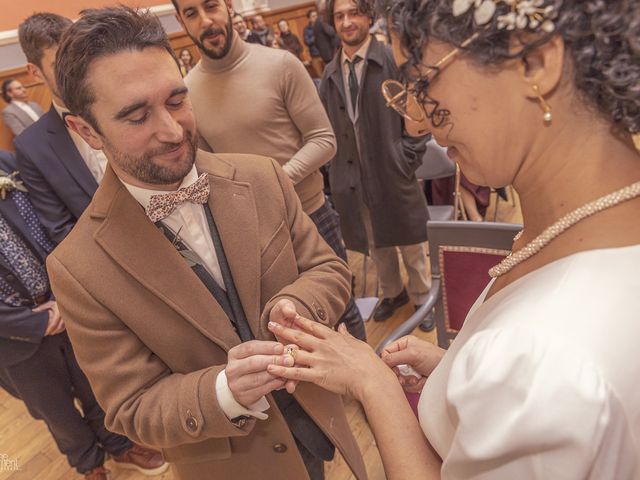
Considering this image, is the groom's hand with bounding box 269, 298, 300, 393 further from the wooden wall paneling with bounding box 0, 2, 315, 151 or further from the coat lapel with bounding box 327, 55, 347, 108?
the wooden wall paneling with bounding box 0, 2, 315, 151

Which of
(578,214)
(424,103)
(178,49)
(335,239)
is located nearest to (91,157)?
(335,239)

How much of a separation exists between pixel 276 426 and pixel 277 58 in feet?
5.63

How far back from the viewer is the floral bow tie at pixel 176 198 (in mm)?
1284

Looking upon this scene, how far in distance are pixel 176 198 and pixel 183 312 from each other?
0.30 metres

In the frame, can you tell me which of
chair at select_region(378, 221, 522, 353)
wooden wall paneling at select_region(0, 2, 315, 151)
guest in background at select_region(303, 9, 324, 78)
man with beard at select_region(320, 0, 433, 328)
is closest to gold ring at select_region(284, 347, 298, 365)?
chair at select_region(378, 221, 522, 353)

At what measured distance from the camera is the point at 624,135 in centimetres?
76

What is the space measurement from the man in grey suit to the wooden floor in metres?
4.16

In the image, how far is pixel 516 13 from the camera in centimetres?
67

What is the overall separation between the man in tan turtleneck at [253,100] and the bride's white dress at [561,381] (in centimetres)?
174

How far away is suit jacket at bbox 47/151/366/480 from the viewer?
4.04 ft

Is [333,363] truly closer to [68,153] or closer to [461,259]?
[461,259]

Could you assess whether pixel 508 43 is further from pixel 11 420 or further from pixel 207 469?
pixel 11 420

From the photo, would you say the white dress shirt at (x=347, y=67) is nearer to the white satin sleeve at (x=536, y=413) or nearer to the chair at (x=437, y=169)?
the chair at (x=437, y=169)

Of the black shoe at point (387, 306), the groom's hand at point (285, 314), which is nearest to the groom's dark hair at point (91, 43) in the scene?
the groom's hand at point (285, 314)
